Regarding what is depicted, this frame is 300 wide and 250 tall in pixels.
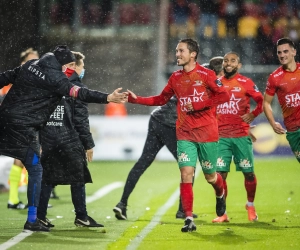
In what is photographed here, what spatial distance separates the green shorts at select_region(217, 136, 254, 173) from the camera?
1017cm

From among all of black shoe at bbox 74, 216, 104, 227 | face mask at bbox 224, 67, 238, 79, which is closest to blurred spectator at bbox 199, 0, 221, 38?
face mask at bbox 224, 67, 238, 79

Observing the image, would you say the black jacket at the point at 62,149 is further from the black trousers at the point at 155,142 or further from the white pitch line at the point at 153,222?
the black trousers at the point at 155,142

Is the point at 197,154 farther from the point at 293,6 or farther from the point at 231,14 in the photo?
the point at 293,6

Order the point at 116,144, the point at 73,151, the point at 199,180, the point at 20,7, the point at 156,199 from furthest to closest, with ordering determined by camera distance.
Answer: the point at 20,7 < the point at 116,144 < the point at 199,180 < the point at 156,199 < the point at 73,151

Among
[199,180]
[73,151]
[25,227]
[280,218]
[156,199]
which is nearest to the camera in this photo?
[25,227]

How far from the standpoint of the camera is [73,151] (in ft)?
30.2

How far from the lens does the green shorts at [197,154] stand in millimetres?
8797

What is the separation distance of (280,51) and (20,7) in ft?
58.7

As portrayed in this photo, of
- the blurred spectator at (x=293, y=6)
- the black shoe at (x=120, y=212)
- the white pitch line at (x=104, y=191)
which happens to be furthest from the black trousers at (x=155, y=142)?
the blurred spectator at (x=293, y=6)

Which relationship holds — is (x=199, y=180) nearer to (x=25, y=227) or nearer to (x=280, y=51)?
(x=280, y=51)

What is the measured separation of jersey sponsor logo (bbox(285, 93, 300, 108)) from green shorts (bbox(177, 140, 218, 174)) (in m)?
1.18

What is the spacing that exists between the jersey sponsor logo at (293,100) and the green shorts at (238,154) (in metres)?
0.82

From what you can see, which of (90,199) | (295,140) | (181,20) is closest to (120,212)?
(295,140)

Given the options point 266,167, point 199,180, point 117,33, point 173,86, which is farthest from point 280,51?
point 117,33
